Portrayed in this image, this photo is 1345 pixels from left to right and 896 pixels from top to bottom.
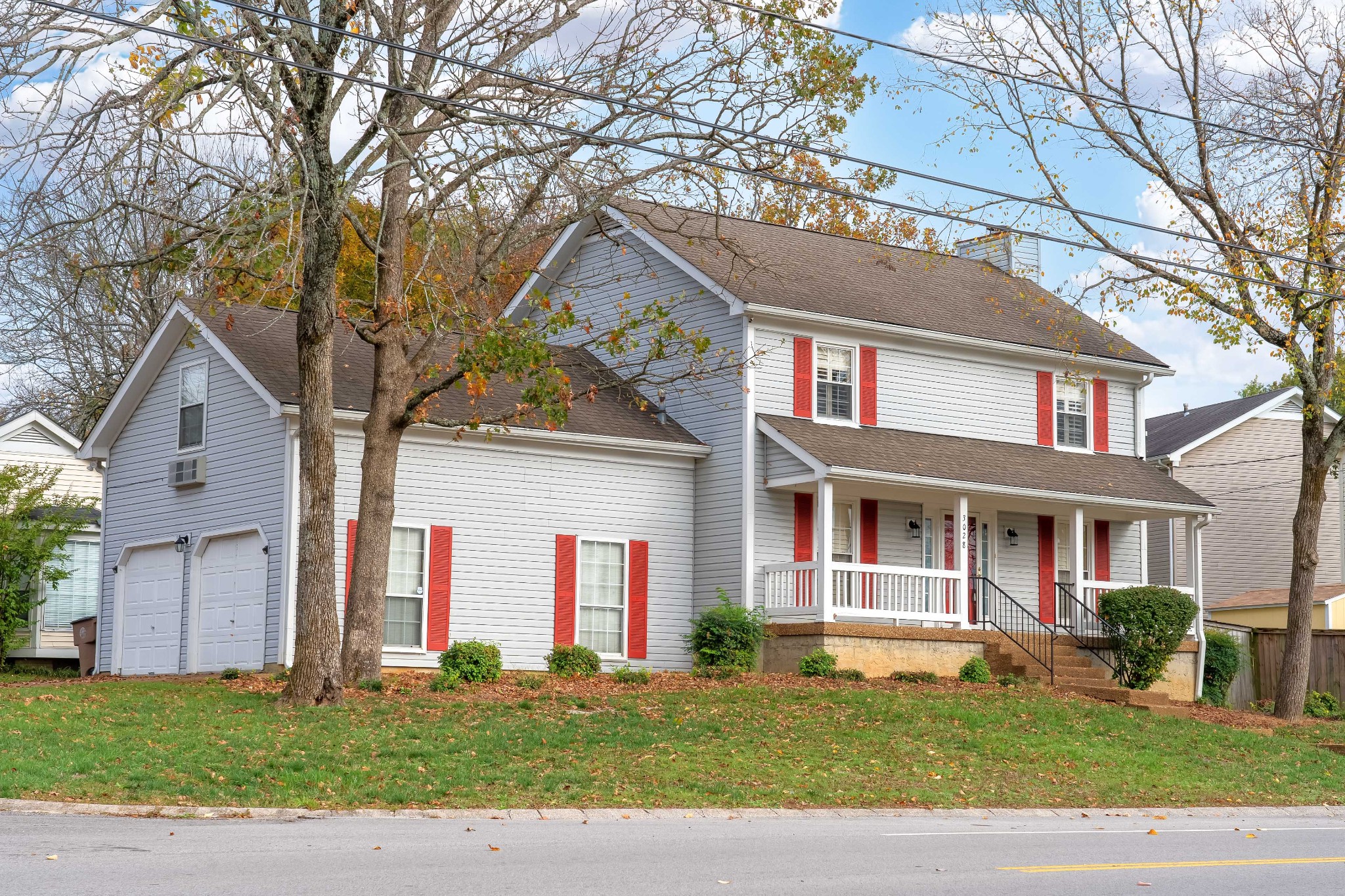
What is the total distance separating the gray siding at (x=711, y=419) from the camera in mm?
24141

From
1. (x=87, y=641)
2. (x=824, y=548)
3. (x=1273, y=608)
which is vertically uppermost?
(x=824, y=548)

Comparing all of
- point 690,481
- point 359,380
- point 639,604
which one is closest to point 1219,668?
point 690,481

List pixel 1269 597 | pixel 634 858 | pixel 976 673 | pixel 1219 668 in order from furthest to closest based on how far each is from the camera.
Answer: pixel 1269 597 < pixel 1219 668 < pixel 976 673 < pixel 634 858

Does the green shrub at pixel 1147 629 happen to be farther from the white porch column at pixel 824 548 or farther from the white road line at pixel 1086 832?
the white road line at pixel 1086 832

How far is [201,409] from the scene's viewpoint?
2334cm

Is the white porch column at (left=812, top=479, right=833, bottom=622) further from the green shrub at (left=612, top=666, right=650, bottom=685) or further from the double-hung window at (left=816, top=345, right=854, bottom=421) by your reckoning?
the green shrub at (left=612, top=666, right=650, bottom=685)

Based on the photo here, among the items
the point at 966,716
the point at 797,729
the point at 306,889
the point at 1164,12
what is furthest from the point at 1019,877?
the point at 1164,12

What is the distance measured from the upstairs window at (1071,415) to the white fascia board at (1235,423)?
5.91 metres

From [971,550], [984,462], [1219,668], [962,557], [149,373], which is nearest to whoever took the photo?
[962,557]

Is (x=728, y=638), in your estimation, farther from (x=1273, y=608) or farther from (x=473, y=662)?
(x=1273, y=608)

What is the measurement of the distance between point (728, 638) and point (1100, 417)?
9888mm

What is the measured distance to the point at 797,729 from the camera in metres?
17.0

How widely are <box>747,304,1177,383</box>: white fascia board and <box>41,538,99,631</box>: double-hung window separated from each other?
15.4 metres

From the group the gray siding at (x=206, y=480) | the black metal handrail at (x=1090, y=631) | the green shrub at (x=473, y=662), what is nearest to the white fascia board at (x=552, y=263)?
the gray siding at (x=206, y=480)
